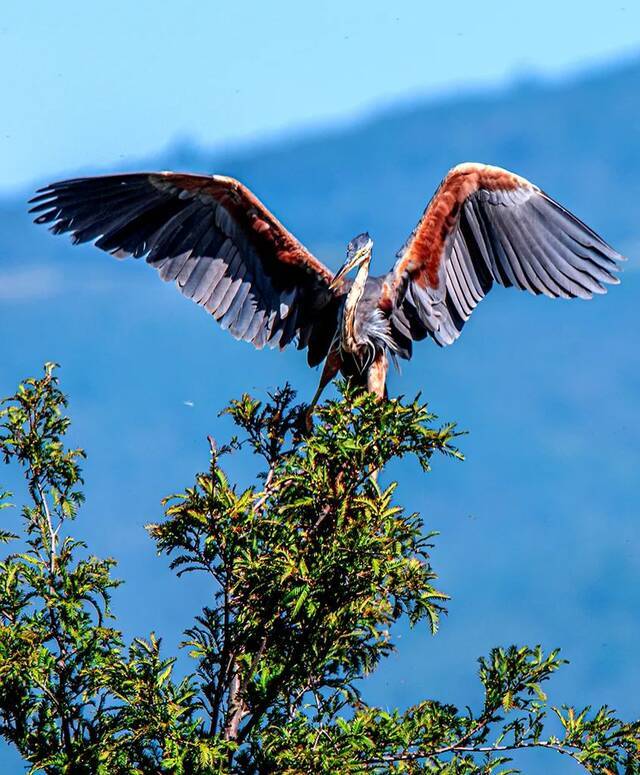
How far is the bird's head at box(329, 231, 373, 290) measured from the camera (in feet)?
24.7

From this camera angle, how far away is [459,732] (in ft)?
17.2

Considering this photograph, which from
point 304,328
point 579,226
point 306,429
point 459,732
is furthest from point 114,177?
point 459,732

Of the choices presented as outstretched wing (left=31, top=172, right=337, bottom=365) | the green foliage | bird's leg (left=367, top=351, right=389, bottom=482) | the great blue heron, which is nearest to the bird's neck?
the great blue heron

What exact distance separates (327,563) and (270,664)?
3.31ft

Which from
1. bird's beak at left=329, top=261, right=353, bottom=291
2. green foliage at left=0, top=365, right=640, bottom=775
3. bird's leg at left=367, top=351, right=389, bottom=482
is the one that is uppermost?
bird's beak at left=329, top=261, right=353, bottom=291

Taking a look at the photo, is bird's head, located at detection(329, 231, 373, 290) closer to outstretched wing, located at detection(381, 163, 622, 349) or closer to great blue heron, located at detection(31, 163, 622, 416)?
great blue heron, located at detection(31, 163, 622, 416)

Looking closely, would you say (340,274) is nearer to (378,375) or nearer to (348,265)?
(348,265)

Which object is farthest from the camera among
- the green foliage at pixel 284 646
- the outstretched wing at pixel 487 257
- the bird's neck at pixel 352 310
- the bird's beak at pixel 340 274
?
the outstretched wing at pixel 487 257

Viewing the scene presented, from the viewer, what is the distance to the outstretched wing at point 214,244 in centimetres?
779

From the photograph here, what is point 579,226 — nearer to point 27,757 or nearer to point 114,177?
point 114,177

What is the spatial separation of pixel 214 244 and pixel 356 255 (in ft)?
3.69

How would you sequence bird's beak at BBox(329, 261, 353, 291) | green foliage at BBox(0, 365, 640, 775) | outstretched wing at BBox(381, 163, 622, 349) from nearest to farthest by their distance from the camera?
green foliage at BBox(0, 365, 640, 775), bird's beak at BBox(329, 261, 353, 291), outstretched wing at BBox(381, 163, 622, 349)

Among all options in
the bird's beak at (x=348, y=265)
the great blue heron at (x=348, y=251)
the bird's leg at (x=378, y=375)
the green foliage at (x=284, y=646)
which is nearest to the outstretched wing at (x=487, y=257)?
the great blue heron at (x=348, y=251)

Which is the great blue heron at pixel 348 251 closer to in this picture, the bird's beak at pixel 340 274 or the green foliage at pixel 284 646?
the bird's beak at pixel 340 274
